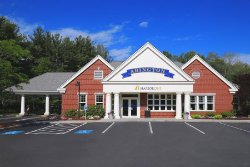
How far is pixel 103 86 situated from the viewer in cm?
3791

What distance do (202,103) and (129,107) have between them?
815 cm

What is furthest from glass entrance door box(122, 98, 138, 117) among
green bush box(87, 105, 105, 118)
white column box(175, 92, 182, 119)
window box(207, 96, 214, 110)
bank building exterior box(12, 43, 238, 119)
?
window box(207, 96, 214, 110)

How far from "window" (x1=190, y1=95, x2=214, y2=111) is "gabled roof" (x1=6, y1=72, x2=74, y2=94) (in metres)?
16.6

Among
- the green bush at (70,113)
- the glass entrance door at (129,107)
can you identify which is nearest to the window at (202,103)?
the glass entrance door at (129,107)

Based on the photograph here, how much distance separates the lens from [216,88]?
3997cm

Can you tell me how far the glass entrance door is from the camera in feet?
130

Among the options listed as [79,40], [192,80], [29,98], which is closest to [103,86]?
[192,80]

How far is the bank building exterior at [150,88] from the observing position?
3734 centimetres

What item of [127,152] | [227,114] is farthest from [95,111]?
[127,152]

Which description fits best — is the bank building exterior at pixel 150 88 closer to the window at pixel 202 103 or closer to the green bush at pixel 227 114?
the window at pixel 202 103

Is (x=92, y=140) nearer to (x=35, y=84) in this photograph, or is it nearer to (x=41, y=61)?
(x=35, y=84)

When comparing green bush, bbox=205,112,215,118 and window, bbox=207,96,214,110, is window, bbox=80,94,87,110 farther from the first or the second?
window, bbox=207,96,214,110

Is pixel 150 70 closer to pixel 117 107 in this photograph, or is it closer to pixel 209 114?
pixel 117 107

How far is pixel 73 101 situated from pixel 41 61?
2840 cm
